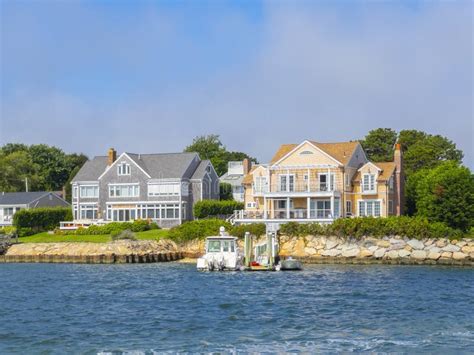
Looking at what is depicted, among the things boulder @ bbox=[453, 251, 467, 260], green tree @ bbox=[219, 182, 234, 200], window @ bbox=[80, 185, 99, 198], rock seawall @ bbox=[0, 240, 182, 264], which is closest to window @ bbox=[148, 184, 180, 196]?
window @ bbox=[80, 185, 99, 198]

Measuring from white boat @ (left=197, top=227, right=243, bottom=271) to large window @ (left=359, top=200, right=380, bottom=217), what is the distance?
1994cm

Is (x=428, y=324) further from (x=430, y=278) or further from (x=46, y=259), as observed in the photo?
(x=46, y=259)

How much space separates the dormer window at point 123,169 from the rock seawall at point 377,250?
23956 millimetres

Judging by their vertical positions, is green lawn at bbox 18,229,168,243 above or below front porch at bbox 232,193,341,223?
below

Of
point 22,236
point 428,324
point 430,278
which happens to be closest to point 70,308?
point 428,324

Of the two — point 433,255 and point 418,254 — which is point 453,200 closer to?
point 433,255

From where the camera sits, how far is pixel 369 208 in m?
74.2

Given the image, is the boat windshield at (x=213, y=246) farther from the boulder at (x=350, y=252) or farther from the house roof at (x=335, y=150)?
the house roof at (x=335, y=150)

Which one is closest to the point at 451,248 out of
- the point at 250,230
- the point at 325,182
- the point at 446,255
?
the point at 446,255

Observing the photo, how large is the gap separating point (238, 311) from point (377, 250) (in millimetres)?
29862

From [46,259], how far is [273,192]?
21905mm

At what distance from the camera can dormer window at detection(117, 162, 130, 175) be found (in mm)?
86938

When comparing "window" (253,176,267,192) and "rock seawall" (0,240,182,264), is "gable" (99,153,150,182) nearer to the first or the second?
"window" (253,176,267,192)

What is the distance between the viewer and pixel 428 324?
106ft
